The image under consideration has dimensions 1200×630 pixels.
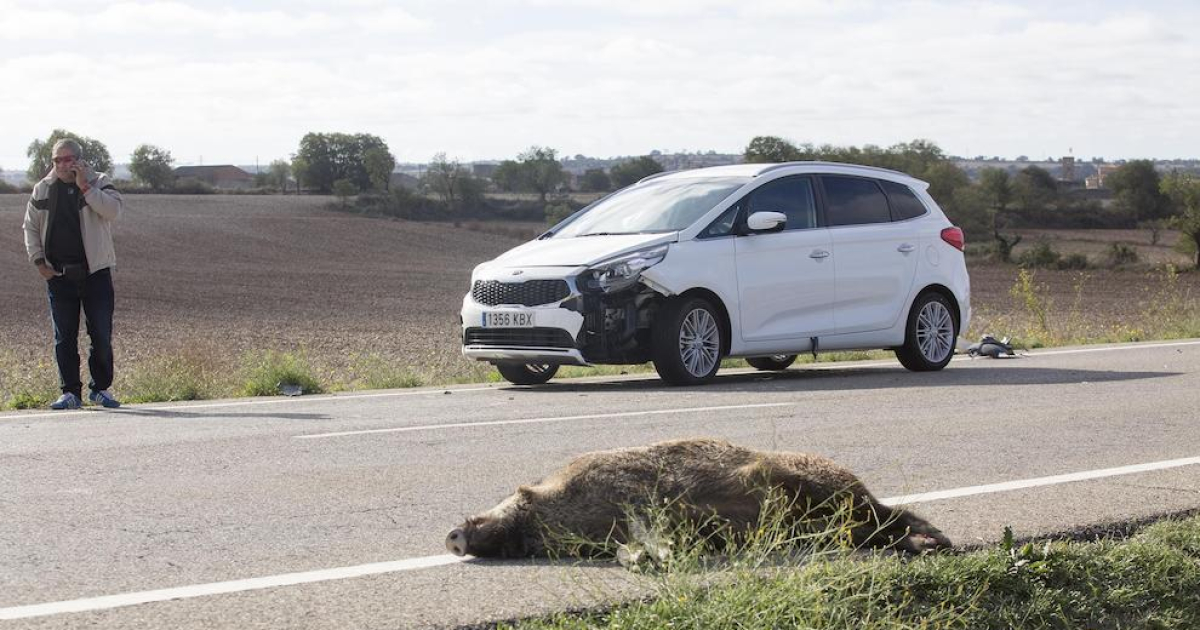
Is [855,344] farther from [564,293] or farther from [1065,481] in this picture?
[1065,481]

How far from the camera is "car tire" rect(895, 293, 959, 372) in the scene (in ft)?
50.2

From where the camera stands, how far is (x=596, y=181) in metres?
98.0

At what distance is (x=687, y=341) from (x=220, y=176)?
136 metres

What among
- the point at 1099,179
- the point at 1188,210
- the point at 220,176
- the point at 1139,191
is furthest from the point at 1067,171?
the point at 220,176

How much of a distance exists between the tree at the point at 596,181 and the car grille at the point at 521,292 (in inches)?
3260

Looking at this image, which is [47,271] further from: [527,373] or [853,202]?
[853,202]

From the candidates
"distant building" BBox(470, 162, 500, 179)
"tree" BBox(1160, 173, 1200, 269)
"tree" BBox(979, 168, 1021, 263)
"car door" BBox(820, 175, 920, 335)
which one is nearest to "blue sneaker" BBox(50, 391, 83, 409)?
"car door" BBox(820, 175, 920, 335)

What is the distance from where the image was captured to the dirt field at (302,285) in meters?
31.9

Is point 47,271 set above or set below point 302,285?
above

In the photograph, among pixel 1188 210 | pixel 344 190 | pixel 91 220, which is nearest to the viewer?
pixel 91 220

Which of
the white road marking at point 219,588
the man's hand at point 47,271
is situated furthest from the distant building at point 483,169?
the white road marking at point 219,588

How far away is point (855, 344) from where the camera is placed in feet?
49.1

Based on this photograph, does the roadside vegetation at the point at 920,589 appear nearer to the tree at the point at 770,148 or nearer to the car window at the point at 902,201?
the car window at the point at 902,201

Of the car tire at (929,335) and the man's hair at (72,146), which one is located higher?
the man's hair at (72,146)
